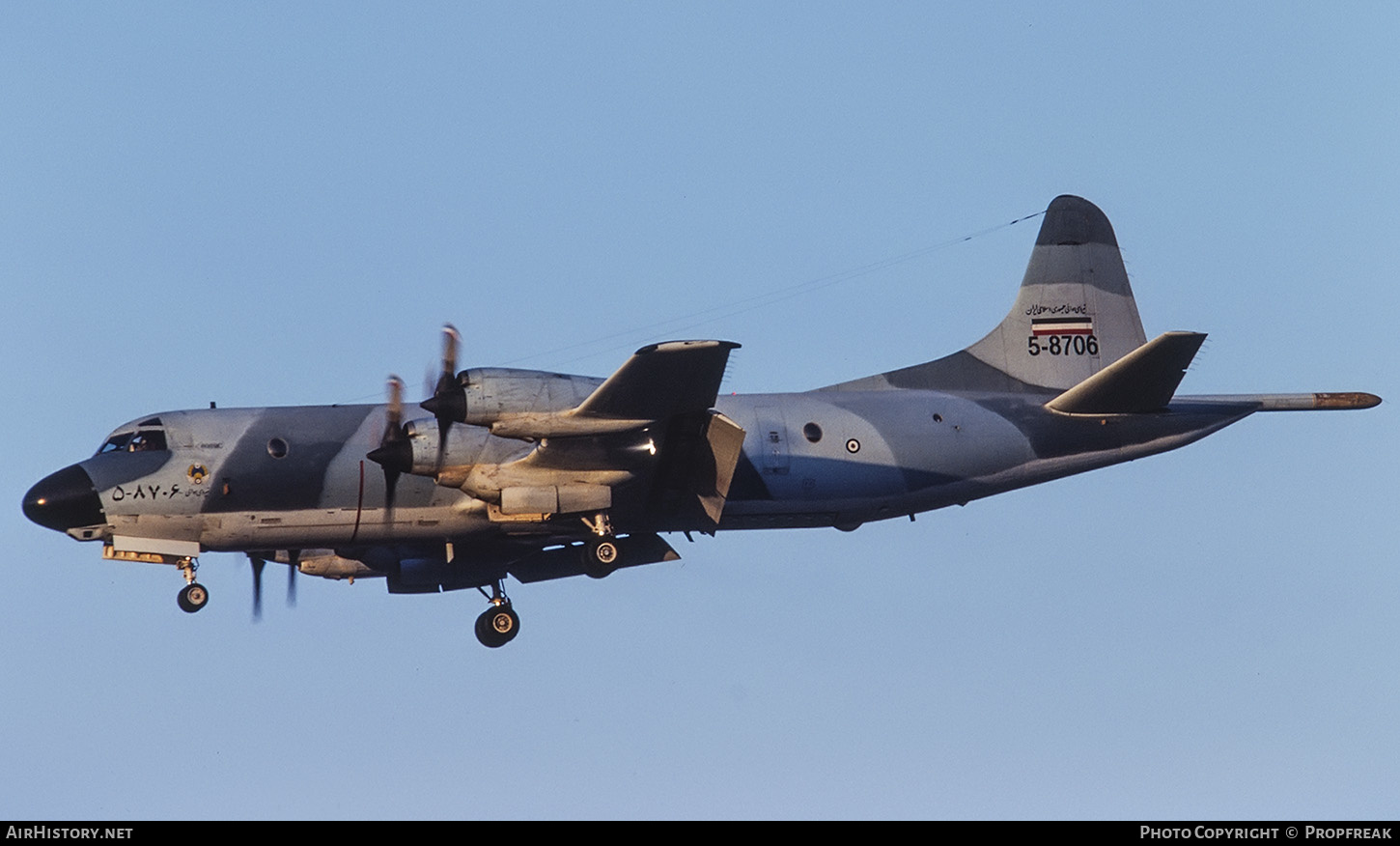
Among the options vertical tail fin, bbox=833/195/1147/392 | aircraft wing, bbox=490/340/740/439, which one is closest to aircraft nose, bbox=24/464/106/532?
aircraft wing, bbox=490/340/740/439

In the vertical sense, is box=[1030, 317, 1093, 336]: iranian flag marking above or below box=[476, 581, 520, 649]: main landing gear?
above

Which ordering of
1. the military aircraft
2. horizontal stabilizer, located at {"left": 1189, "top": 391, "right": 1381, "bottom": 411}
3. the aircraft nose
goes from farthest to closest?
horizontal stabilizer, located at {"left": 1189, "top": 391, "right": 1381, "bottom": 411} < the aircraft nose < the military aircraft

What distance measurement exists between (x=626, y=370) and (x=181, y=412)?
7.29 meters

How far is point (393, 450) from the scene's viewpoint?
25.4 metres

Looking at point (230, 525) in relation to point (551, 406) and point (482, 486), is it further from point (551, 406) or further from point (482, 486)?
point (551, 406)

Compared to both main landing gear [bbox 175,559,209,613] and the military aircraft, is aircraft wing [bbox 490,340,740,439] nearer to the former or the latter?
the military aircraft

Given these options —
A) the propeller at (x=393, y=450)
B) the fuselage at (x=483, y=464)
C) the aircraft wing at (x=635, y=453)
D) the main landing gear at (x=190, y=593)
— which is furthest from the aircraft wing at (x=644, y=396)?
the main landing gear at (x=190, y=593)

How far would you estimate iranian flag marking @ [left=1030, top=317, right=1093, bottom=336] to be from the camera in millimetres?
30125

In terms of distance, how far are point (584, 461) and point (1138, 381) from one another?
326 inches

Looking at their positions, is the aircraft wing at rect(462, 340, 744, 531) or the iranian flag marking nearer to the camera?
the aircraft wing at rect(462, 340, 744, 531)

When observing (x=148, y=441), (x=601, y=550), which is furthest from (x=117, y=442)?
(x=601, y=550)

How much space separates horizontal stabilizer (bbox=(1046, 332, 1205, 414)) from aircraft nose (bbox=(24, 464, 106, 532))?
14.1m

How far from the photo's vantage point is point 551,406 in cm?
2425
